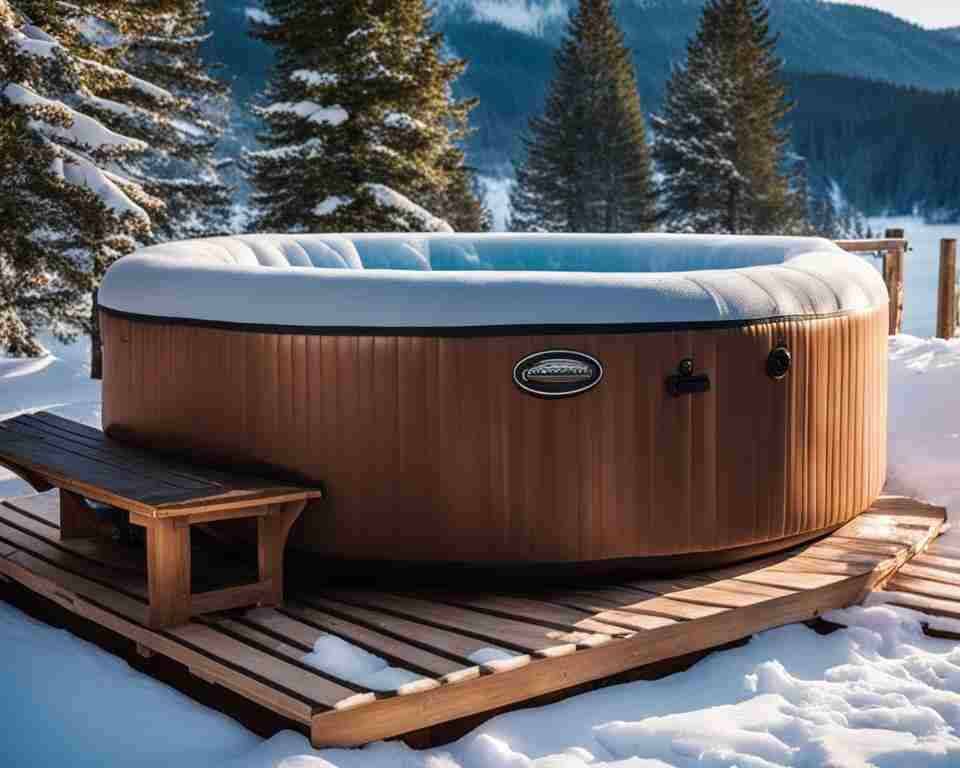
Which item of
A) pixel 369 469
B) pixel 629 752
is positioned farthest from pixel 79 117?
pixel 629 752

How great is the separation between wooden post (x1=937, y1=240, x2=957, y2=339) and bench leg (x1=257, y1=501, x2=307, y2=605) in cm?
628

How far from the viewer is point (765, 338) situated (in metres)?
3.89

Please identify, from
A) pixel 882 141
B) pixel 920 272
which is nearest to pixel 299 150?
pixel 920 272

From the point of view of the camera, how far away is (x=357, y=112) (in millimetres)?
12805

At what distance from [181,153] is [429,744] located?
13.7 metres

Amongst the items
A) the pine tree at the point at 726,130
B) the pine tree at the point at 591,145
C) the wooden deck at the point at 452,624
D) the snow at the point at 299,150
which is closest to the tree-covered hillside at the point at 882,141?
the pine tree at the point at 591,145

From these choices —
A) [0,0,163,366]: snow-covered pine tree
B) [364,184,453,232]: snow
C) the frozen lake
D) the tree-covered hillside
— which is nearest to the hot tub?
the frozen lake

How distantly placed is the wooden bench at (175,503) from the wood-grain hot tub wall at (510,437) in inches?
8.1

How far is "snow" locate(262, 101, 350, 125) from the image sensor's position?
12.5 metres

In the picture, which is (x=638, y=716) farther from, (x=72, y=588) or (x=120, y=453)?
(x=120, y=453)

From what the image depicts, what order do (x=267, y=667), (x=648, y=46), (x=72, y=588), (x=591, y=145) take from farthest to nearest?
(x=648, y=46) < (x=591, y=145) < (x=72, y=588) < (x=267, y=667)

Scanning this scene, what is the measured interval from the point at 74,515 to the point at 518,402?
1949mm

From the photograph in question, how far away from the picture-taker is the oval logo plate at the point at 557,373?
3635 millimetres

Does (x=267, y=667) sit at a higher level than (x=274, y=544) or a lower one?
lower
